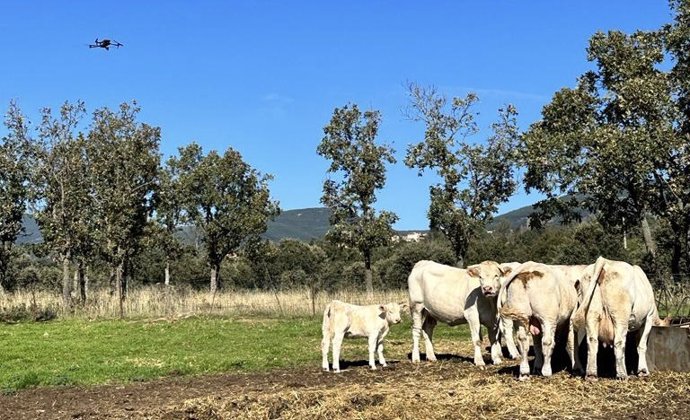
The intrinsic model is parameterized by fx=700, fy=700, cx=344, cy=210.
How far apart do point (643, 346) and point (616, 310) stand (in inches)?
36.4

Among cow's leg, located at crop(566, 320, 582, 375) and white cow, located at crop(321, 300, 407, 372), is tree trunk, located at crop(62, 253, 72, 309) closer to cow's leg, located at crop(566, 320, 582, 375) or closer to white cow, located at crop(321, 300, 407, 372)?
white cow, located at crop(321, 300, 407, 372)

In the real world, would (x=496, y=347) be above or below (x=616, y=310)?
below

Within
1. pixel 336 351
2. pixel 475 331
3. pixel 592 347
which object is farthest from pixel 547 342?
pixel 336 351

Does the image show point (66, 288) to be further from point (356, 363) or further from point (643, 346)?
point (643, 346)

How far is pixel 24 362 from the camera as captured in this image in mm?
16750

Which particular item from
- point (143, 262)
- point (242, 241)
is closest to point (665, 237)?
point (242, 241)

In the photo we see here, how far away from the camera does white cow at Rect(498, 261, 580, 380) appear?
38.9ft

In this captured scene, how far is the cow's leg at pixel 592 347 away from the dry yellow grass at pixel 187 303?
19.0 metres

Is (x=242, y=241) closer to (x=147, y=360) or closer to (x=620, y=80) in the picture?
(x=620, y=80)

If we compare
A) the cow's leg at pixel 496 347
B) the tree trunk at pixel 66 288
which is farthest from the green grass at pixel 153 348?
the tree trunk at pixel 66 288

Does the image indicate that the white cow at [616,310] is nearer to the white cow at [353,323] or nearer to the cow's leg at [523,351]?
the cow's leg at [523,351]

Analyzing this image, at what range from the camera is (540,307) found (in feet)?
39.0

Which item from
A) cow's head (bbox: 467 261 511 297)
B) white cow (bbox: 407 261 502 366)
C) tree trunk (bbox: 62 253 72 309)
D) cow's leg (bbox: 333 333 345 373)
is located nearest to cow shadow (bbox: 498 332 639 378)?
white cow (bbox: 407 261 502 366)

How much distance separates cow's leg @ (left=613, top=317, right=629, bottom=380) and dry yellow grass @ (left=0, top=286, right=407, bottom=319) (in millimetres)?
19200
